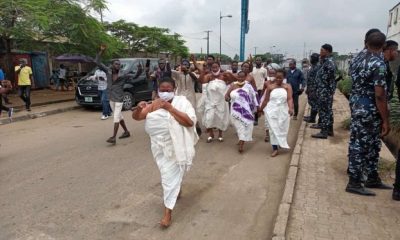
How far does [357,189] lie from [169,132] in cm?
252

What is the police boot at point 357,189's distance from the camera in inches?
184

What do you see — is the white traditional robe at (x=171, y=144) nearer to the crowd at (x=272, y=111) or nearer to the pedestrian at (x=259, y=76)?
the crowd at (x=272, y=111)

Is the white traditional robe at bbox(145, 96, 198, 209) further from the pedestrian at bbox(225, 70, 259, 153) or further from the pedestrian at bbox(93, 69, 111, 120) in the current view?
the pedestrian at bbox(93, 69, 111, 120)

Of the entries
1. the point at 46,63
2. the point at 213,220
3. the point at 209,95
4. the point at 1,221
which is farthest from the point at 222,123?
the point at 46,63

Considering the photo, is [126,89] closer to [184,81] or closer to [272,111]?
[184,81]

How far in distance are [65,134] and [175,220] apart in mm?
5575

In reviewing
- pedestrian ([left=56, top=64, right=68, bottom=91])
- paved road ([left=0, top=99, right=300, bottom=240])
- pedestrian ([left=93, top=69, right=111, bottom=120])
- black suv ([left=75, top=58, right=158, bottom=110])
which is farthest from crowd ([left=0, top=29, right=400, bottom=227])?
pedestrian ([left=56, top=64, right=68, bottom=91])

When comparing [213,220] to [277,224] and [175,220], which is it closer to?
[175,220]

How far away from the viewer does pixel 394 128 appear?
7.40 metres

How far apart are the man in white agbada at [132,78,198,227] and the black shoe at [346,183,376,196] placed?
2.16 m

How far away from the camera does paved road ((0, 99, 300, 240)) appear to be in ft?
13.2

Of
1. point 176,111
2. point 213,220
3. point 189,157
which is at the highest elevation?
point 176,111

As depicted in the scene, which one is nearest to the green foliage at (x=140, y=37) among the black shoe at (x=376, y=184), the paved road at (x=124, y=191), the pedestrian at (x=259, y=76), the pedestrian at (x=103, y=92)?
the pedestrian at (x=103, y=92)

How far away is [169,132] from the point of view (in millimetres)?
3941
